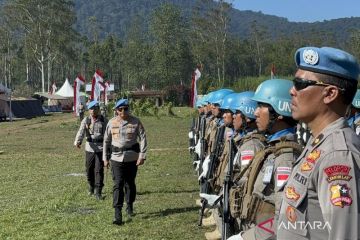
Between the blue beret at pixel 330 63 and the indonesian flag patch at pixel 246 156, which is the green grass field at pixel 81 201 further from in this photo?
the blue beret at pixel 330 63

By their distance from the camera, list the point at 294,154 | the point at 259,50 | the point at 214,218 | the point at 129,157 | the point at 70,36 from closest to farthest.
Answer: the point at 294,154 → the point at 214,218 → the point at 129,157 → the point at 70,36 → the point at 259,50

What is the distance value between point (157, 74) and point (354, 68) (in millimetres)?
80096

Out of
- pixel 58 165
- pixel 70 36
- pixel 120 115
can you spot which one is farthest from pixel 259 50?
pixel 120 115

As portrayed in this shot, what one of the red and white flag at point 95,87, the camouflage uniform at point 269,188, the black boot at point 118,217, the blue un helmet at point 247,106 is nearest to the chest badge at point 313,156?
the camouflage uniform at point 269,188

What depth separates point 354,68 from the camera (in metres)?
2.38

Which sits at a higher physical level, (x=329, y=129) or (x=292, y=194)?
(x=329, y=129)

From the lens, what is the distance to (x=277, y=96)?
13.6 ft

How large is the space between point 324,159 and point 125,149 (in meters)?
6.99

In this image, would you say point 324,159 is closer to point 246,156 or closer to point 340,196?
point 340,196

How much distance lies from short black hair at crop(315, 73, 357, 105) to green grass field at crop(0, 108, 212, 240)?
18.3ft

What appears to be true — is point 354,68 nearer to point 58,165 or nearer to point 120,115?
point 120,115

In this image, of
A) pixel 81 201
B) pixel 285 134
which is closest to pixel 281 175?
pixel 285 134

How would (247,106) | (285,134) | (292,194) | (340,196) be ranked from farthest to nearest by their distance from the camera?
(247,106)
(285,134)
(292,194)
(340,196)

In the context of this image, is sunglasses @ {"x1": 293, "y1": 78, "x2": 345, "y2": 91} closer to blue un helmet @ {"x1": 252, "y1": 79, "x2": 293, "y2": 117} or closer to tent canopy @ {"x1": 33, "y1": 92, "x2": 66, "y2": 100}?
blue un helmet @ {"x1": 252, "y1": 79, "x2": 293, "y2": 117}
